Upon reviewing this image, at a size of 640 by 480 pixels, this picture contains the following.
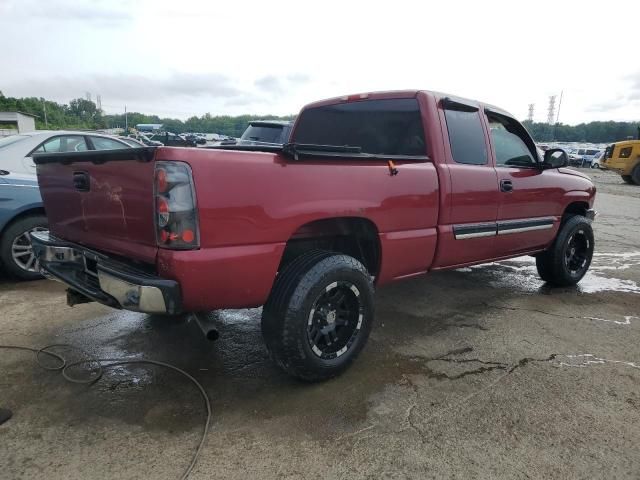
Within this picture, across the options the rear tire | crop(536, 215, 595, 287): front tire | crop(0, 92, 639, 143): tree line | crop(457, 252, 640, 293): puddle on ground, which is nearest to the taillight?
the rear tire

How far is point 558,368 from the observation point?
320 centimetres

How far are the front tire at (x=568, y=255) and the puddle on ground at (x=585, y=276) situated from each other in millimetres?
168

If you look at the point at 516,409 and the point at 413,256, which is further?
the point at 413,256

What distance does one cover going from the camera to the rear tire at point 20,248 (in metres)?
4.68

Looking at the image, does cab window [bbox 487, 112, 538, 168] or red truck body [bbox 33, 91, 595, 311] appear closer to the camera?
red truck body [bbox 33, 91, 595, 311]

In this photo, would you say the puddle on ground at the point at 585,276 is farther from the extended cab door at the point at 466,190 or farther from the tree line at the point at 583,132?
the tree line at the point at 583,132

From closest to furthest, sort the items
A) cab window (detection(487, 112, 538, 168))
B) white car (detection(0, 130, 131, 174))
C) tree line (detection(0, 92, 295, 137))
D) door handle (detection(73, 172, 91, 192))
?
door handle (detection(73, 172, 91, 192)) < cab window (detection(487, 112, 538, 168)) < white car (detection(0, 130, 131, 174)) < tree line (detection(0, 92, 295, 137))

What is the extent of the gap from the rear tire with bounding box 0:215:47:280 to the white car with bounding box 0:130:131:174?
56 centimetres

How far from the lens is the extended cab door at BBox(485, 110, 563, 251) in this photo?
4164mm

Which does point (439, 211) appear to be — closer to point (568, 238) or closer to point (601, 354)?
point (601, 354)

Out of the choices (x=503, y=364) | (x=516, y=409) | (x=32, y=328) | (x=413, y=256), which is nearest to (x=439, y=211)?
(x=413, y=256)

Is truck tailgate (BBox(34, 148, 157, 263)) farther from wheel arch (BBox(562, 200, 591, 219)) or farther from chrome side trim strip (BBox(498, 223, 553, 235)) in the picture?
wheel arch (BBox(562, 200, 591, 219))

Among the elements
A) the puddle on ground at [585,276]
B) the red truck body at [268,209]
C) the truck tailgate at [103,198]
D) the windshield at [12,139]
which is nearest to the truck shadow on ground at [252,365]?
the puddle on ground at [585,276]

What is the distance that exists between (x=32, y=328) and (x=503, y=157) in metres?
4.29
